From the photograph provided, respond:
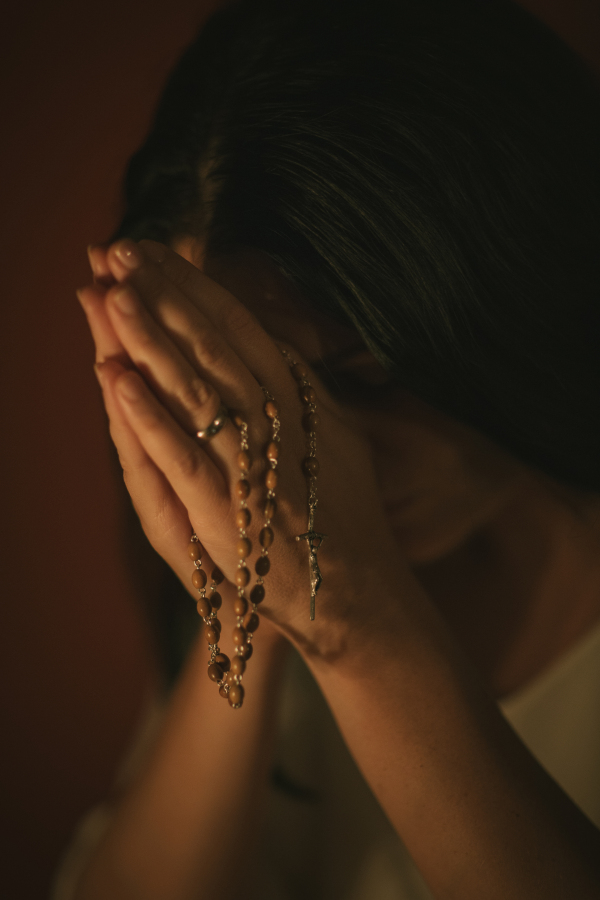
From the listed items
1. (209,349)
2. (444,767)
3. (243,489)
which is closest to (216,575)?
(243,489)

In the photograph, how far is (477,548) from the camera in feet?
3.31

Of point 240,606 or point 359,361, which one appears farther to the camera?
point 359,361

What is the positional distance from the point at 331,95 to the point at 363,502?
473mm

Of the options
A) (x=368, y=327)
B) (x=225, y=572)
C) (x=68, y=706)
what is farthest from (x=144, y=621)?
(x=368, y=327)

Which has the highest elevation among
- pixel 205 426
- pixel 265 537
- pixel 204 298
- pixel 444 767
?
pixel 204 298

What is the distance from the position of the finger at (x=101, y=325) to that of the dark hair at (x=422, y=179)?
254mm

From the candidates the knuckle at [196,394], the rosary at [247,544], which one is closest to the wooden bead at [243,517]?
the rosary at [247,544]

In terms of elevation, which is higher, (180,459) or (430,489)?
(180,459)

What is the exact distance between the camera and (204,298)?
480 mm

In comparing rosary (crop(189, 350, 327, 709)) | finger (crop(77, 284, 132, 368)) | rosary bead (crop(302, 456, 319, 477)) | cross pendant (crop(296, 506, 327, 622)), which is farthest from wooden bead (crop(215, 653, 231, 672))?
finger (crop(77, 284, 132, 368))

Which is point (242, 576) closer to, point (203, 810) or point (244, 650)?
point (244, 650)

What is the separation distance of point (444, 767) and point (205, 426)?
1.60ft

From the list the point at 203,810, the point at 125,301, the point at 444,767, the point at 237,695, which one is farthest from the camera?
the point at 203,810

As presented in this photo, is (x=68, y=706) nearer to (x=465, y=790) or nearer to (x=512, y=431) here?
(x=465, y=790)
